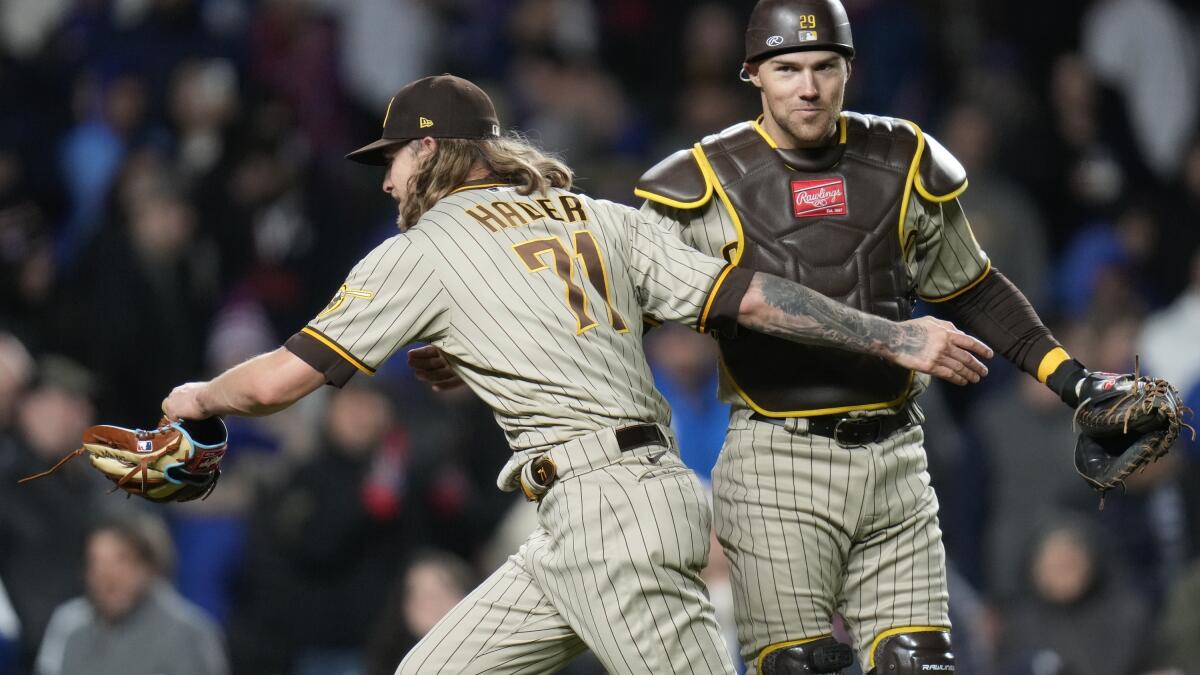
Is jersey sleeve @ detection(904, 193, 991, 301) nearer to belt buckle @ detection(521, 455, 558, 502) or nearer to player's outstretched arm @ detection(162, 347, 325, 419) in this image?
belt buckle @ detection(521, 455, 558, 502)

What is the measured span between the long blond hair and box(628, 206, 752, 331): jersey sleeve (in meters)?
0.29

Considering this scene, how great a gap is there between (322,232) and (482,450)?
2119mm

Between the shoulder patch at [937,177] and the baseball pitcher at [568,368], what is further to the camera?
the shoulder patch at [937,177]

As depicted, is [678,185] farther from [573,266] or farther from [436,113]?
[436,113]

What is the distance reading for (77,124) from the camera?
10.4 metres

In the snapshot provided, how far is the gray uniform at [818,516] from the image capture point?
4695 mm

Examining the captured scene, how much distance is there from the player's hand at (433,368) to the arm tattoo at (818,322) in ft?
3.15

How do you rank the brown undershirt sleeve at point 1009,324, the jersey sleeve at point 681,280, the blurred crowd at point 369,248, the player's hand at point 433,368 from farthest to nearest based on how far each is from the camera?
the blurred crowd at point 369,248, the player's hand at point 433,368, the brown undershirt sleeve at point 1009,324, the jersey sleeve at point 681,280

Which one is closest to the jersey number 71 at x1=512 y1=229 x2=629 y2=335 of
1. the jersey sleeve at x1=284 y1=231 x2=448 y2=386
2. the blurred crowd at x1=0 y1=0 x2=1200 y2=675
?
the jersey sleeve at x1=284 y1=231 x2=448 y2=386

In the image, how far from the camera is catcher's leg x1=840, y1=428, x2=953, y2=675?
4.70m

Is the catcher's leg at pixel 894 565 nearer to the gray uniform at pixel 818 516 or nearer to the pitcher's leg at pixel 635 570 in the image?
the gray uniform at pixel 818 516

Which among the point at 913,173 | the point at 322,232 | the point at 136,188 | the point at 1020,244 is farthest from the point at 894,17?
the point at 913,173

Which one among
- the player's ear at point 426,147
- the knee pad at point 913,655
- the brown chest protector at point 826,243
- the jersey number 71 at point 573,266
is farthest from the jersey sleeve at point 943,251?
the player's ear at point 426,147

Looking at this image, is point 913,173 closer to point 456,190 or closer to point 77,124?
point 456,190
